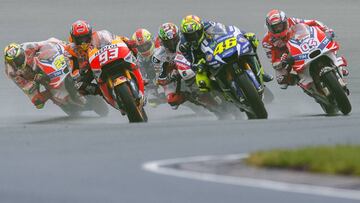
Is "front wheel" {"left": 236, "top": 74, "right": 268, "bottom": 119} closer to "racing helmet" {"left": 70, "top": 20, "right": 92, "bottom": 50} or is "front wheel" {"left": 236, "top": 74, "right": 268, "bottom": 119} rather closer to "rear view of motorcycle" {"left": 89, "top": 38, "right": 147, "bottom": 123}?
"rear view of motorcycle" {"left": 89, "top": 38, "right": 147, "bottom": 123}

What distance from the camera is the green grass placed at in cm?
995

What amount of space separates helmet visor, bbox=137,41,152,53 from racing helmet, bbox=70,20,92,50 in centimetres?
365

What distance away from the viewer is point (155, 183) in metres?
9.83

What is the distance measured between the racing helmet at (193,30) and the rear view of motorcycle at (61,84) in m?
3.67

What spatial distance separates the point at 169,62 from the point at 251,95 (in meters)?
3.16

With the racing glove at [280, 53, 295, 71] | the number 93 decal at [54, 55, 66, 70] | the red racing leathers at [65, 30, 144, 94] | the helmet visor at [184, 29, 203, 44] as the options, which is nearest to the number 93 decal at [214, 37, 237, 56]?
the helmet visor at [184, 29, 203, 44]

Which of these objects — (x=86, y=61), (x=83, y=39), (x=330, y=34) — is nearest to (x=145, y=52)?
(x=86, y=61)

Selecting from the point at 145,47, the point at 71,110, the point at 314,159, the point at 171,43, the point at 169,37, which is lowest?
the point at 71,110

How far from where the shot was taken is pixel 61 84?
70.2ft

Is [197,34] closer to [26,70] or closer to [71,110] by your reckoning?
[26,70]

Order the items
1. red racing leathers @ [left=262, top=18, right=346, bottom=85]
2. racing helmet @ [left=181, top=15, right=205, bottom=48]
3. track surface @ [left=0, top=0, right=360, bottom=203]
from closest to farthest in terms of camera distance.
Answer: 1. track surface @ [left=0, top=0, right=360, bottom=203]
2. racing helmet @ [left=181, top=15, right=205, bottom=48]
3. red racing leathers @ [left=262, top=18, right=346, bottom=85]

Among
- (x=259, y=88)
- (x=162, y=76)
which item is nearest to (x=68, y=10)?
(x=162, y=76)

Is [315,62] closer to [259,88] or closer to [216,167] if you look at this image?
[259,88]

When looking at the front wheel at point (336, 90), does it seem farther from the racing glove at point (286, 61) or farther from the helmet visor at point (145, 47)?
the helmet visor at point (145, 47)
